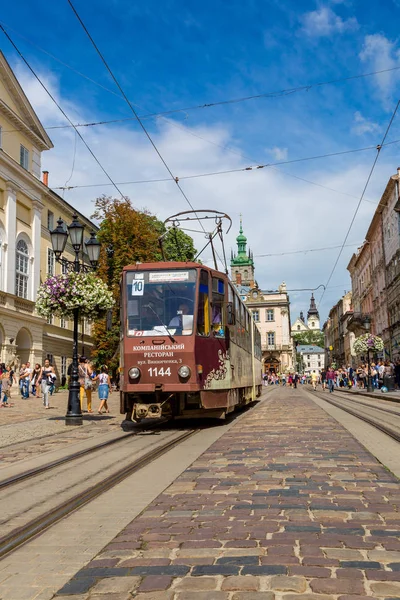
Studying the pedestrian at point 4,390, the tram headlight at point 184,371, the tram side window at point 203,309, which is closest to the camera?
the tram headlight at point 184,371

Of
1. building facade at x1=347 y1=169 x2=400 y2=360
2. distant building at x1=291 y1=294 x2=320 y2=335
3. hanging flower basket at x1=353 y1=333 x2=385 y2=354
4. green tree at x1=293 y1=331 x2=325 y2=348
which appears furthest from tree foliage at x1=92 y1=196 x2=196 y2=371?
distant building at x1=291 y1=294 x2=320 y2=335

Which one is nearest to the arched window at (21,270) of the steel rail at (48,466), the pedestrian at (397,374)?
the pedestrian at (397,374)

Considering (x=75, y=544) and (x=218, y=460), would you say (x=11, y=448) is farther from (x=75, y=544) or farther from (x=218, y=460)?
(x=75, y=544)

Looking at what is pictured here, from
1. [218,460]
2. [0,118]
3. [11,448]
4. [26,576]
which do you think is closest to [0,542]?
[26,576]

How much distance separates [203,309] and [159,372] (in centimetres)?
160

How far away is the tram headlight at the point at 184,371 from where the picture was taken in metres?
11.9

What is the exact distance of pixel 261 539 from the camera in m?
4.26

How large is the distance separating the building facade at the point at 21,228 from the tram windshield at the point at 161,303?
19.9 meters

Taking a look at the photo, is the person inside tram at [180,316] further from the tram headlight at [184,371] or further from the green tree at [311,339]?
the green tree at [311,339]

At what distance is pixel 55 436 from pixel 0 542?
8.00 m

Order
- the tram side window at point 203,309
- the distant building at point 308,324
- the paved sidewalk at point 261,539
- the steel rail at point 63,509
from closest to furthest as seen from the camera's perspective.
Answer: the paved sidewalk at point 261,539 → the steel rail at point 63,509 → the tram side window at point 203,309 → the distant building at point 308,324

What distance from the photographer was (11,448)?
1035 cm

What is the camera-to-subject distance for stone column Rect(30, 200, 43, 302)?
37094 millimetres

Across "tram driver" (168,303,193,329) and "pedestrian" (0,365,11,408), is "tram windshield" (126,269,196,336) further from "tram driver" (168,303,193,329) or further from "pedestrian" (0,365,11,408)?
"pedestrian" (0,365,11,408)
